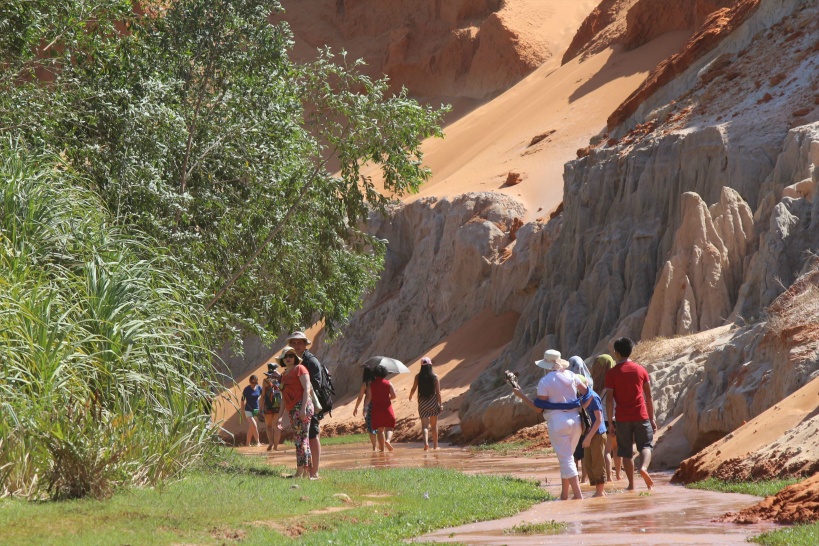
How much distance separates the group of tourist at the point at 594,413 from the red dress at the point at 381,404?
275 inches

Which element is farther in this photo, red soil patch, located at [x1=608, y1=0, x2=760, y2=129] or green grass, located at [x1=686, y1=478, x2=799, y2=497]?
red soil patch, located at [x1=608, y1=0, x2=760, y2=129]

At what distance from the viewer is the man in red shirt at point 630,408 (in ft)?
38.2

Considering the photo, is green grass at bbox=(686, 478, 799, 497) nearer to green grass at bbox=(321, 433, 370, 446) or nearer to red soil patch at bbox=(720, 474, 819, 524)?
red soil patch at bbox=(720, 474, 819, 524)

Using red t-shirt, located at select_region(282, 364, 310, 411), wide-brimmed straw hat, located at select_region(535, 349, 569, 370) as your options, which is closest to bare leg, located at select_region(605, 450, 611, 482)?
wide-brimmed straw hat, located at select_region(535, 349, 569, 370)

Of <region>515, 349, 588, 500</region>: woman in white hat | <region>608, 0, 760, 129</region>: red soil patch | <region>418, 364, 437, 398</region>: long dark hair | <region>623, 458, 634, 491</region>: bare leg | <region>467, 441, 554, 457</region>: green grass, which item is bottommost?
<region>623, 458, 634, 491</region>: bare leg

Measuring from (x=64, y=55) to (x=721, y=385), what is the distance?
10.1 m

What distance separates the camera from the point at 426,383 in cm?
2073

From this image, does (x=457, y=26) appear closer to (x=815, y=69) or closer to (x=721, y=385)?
(x=815, y=69)

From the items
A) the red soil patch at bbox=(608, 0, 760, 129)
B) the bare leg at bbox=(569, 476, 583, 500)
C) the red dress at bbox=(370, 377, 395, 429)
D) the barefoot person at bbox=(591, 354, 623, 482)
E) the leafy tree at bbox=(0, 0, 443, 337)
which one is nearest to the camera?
the bare leg at bbox=(569, 476, 583, 500)

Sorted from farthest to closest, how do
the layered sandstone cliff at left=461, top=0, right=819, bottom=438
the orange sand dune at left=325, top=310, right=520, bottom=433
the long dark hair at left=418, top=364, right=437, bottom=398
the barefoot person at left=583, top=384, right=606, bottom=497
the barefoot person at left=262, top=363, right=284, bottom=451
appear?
the orange sand dune at left=325, top=310, right=520, bottom=433 → the barefoot person at left=262, top=363, right=284, bottom=451 → the long dark hair at left=418, top=364, right=437, bottom=398 → the layered sandstone cliff at left=461, top=0, right=819, bottom=438 → the barefoot person at left=583, top=384, right=606, bottom=497

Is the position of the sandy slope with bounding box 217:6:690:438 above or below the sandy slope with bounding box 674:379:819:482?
above

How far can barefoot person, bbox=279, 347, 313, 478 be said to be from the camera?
1225 centimetres

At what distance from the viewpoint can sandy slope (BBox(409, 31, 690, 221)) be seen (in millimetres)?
47312

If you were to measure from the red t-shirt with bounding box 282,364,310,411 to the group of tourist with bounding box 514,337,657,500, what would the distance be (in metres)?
2.49
